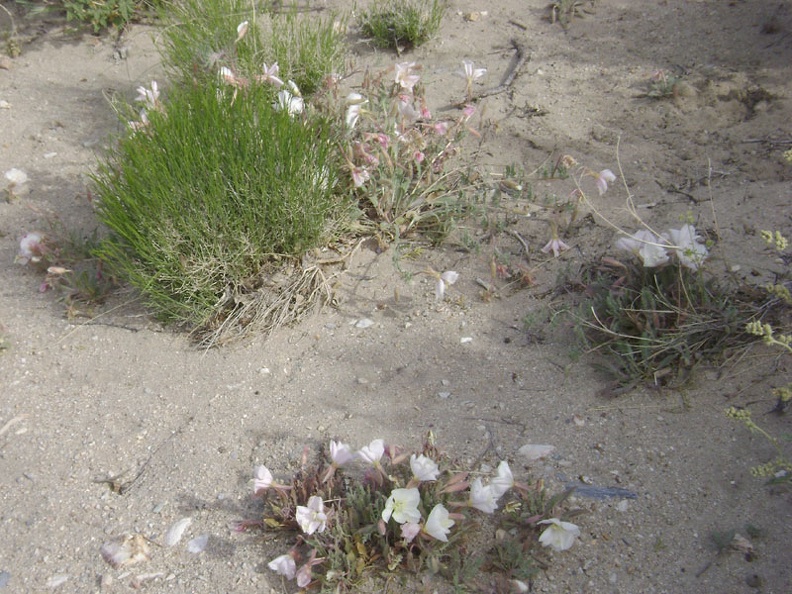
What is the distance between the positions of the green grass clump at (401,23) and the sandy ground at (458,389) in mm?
629

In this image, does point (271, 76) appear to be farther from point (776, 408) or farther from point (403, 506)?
point (776, 408)

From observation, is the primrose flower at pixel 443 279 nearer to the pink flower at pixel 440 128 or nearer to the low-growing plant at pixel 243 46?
the pink flower at pixel 440 128

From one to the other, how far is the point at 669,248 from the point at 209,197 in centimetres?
172

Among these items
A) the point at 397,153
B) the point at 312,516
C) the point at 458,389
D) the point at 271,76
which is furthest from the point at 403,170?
the point at 312,516

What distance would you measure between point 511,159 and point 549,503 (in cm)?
194

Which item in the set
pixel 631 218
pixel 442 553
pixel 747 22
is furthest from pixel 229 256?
pixel 747 22

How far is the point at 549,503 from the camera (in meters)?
2.19

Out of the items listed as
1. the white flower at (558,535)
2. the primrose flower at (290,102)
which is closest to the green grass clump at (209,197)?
the primrose flower at (290,102)

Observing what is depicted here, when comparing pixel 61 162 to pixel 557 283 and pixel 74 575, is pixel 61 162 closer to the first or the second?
pixel 74 575

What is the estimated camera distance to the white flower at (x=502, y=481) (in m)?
2.15

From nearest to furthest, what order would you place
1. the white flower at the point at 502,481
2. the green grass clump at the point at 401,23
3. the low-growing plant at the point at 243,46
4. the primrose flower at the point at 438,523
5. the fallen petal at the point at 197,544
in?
1. the primrose flower at the point at 438,523
2. the white flower at the point at 502,481
3. the fallen petal at the point at 197,544
4. the low-growing plant at the point at 243,46
5. the green grass clump at the point at 401,23

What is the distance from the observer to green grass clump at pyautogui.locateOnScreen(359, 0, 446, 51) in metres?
4.30

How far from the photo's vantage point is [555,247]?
295cm

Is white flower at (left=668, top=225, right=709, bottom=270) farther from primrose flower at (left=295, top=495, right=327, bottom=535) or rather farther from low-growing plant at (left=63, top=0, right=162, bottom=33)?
low-growing plant at (left=63, top=0, right=162, bottom=33)
